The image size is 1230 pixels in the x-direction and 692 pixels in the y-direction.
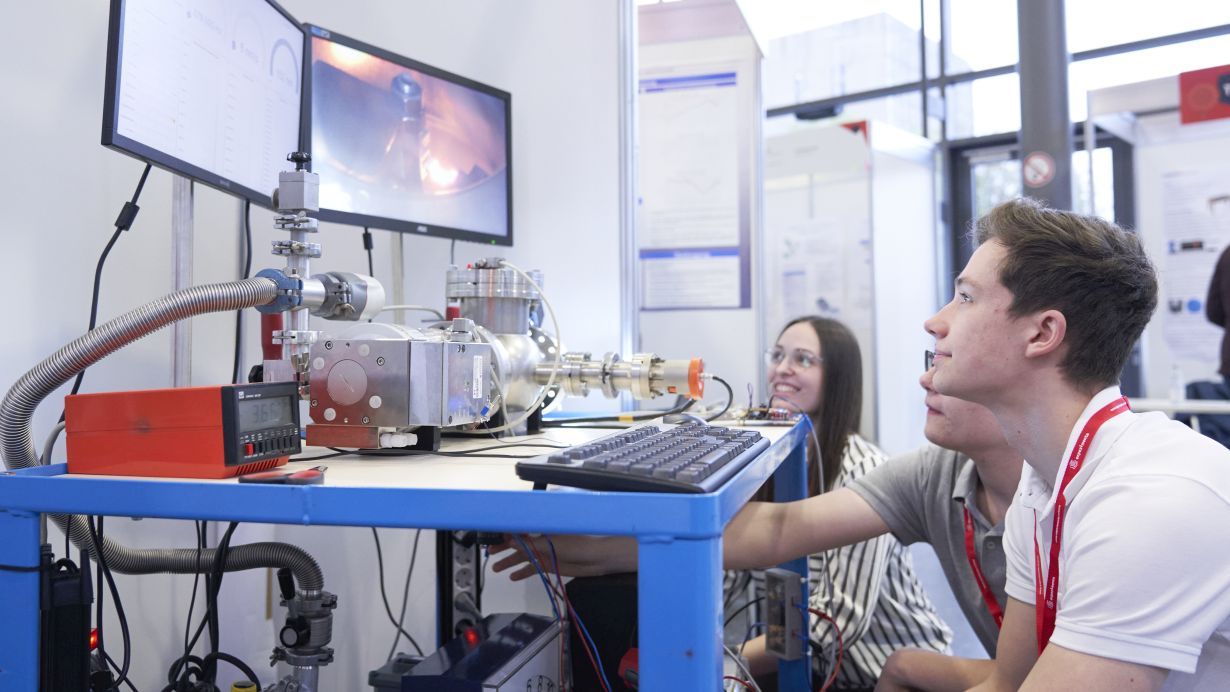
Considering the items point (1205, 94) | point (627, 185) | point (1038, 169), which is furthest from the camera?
point (1205, 94)

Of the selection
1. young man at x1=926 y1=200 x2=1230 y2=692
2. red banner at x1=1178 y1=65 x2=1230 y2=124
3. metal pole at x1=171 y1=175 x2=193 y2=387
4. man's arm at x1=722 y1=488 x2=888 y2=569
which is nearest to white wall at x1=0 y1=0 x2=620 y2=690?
metal pole at x1=171 y1=175 x2=193 y2=387

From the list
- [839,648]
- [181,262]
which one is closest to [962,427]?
[839,648]

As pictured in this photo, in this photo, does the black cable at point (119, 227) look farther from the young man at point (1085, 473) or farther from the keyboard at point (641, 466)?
the young man at point (1085, 473)

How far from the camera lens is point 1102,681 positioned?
80 centimetres

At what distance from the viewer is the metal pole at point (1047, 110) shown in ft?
10.4

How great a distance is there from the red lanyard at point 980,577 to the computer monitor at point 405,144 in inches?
40.9

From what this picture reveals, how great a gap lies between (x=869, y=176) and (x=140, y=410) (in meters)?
4.12

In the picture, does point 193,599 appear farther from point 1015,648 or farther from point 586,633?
point 1015,648

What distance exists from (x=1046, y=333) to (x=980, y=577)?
0.51 meters

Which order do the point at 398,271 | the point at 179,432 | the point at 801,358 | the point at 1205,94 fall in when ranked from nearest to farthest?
the point at 179,432 < the point at 398,271 < the point at 801,358 < the point at 1205,94

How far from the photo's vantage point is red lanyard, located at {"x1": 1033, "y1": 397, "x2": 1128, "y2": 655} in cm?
98

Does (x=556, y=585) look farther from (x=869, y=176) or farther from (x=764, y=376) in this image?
(x=869, y=176)

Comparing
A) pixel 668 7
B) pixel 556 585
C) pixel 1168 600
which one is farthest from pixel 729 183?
pixel 1168 600

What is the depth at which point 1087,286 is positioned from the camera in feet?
3.51
